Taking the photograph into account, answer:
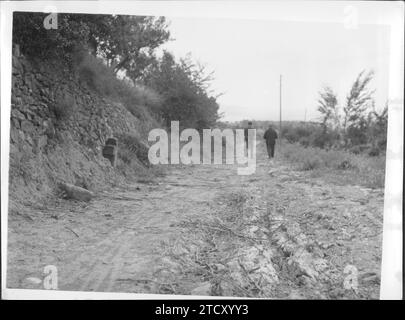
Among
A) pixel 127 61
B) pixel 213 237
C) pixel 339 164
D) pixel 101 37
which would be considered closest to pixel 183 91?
pixel 127 61

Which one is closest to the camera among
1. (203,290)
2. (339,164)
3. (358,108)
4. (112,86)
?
(203,290)

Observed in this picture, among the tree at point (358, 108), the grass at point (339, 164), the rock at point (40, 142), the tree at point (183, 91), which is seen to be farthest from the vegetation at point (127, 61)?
the tree at point (358, 108)

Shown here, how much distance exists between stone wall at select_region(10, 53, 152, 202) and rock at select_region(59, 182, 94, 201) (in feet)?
0.12

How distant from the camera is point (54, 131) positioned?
3.11 meters

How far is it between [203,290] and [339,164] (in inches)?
48.3

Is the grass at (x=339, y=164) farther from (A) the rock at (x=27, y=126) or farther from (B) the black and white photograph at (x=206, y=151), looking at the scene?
(A) the rock at (x=27, y=126)

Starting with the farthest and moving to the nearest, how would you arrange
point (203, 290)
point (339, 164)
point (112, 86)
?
point (112, 86)
point (339, 164)
point (203, 290)

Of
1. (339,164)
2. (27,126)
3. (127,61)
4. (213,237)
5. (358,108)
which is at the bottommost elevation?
(213,237)

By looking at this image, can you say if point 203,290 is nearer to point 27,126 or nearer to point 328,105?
point 328,105

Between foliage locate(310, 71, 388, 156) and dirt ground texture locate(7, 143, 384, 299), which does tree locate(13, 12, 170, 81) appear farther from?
foliage locate(310, 71, 388, 156)

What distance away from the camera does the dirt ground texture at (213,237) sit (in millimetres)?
2820

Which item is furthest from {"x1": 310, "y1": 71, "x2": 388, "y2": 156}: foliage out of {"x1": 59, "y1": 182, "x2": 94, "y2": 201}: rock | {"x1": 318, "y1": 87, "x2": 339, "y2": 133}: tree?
{"x1": 59, "y1": 182, "x2": 94, "y2": 201}: rock

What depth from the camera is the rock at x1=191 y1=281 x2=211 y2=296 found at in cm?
281

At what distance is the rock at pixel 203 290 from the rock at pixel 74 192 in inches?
37.5
